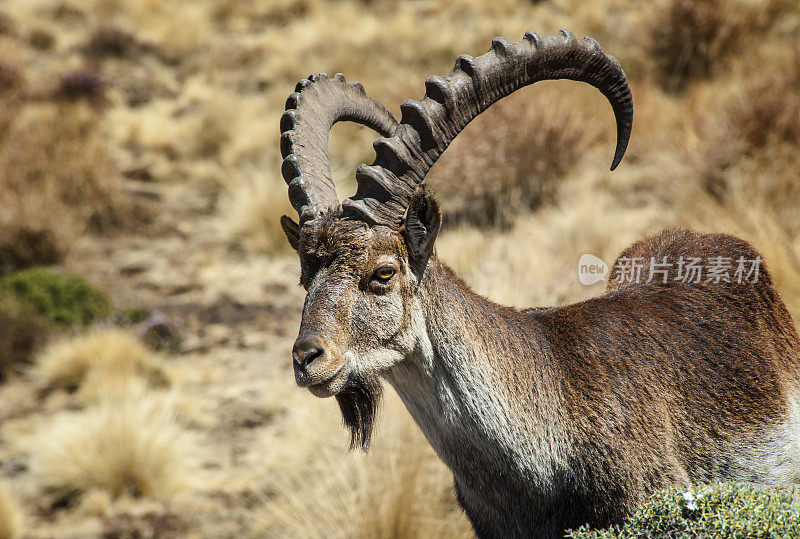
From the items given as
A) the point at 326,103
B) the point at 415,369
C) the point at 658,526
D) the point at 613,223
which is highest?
the point at 613,223

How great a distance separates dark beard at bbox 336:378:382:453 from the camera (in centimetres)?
284

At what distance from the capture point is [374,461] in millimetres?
4863

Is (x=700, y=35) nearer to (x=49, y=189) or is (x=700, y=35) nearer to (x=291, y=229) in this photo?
(x=49, y=189)

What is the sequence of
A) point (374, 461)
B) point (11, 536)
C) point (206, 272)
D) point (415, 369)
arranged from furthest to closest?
point (206, 272)
point (11, 536)
point (374, 461)
point (415, 369)

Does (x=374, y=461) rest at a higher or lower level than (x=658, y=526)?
higher

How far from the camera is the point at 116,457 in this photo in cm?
620

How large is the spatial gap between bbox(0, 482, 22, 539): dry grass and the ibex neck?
4.44 m

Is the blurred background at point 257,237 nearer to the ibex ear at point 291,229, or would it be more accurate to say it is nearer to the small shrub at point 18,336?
the small shrub at point 18,336

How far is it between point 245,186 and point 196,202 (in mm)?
1871

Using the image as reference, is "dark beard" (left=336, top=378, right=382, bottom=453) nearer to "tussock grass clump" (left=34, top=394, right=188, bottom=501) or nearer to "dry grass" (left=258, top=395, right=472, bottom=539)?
"dry grass" (left=258, top=395, right=472, bottom=539)

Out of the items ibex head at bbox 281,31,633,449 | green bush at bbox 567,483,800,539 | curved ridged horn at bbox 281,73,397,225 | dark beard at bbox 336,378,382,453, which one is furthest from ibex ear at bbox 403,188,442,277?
green bush at bbox 567,483,800,539

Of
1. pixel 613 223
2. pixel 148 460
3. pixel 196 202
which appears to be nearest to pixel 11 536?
pixel 148 460

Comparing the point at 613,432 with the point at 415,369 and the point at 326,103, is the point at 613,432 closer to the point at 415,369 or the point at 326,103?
the point at 415,369

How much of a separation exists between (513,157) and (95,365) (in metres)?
5.74
